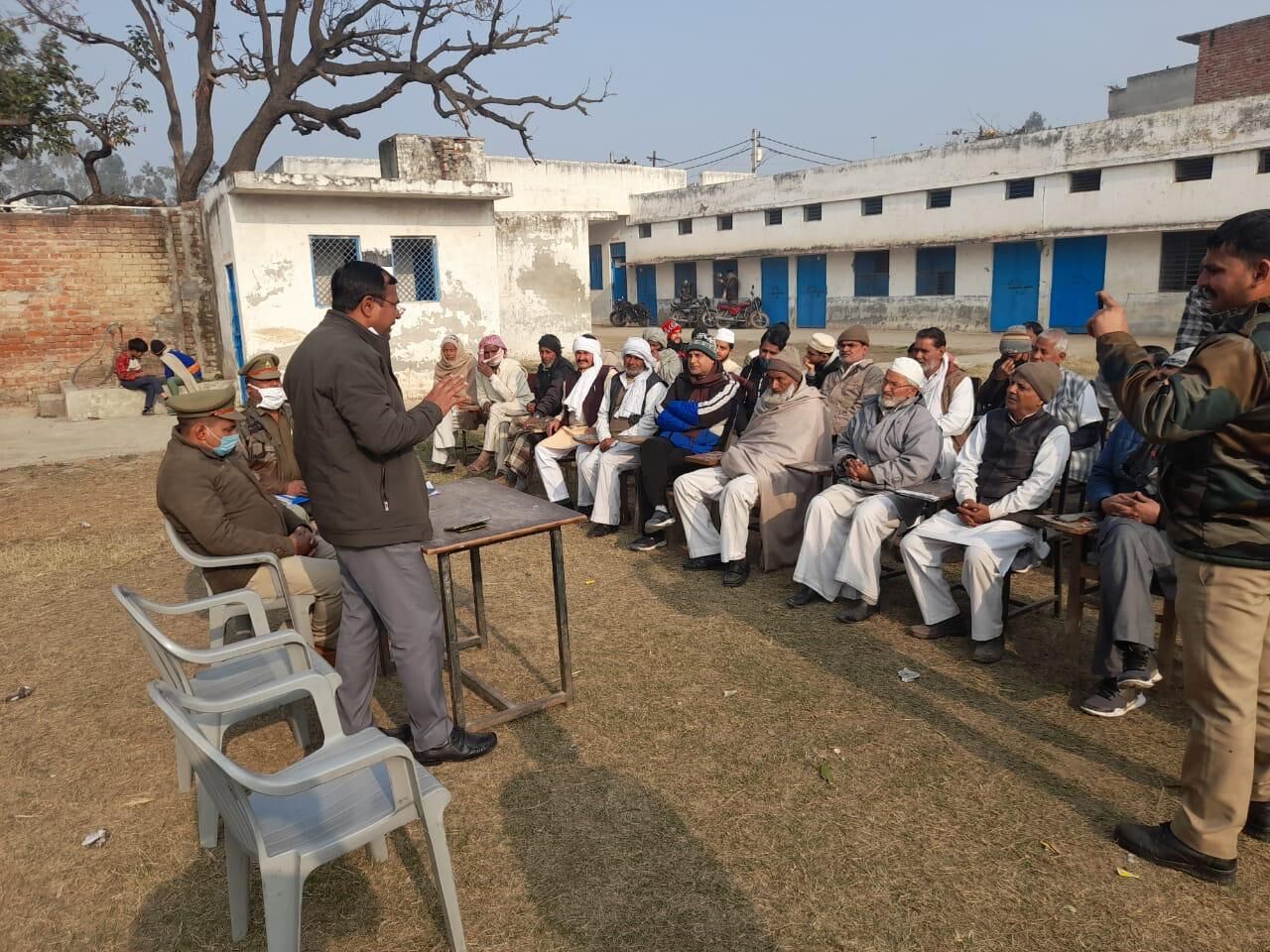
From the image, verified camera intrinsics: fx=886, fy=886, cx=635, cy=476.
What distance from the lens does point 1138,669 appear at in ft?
11.5

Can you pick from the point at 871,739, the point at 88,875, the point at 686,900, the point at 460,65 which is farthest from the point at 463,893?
the point at 460,65

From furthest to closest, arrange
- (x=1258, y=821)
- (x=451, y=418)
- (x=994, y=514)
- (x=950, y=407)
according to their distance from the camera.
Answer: (x=451, y=418) → (x=950, y=407) → (x=994, y=514) → (x=1258, y=821)

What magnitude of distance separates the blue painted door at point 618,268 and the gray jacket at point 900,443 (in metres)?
27.5

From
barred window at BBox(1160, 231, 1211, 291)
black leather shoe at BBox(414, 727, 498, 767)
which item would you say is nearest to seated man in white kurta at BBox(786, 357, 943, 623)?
black leather shoe at BBox(414, 727, 498, 767)

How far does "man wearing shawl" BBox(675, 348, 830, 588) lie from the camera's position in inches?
212

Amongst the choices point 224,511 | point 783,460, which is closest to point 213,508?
point 224,511

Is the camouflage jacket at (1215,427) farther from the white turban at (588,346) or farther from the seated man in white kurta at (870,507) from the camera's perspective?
the white turban at (588,346)

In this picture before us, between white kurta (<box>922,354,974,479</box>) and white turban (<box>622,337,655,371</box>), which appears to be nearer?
white kurta (<box>922,354,974,479</box>)

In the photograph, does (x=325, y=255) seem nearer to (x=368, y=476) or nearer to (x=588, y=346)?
(x=588, y=346)

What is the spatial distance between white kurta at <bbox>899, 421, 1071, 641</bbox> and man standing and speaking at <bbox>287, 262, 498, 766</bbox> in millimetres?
2415

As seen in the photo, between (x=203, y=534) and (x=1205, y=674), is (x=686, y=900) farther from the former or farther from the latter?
(x=203, y=534)

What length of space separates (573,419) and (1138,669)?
4777mm

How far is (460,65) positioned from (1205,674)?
64.1 feet

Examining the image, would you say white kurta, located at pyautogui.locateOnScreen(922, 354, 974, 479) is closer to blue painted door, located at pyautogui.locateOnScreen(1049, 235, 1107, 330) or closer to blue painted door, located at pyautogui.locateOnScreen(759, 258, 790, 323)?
blue painted door, located at pyautogui.locateOnScreen(1049, 235, 1107, 330)
